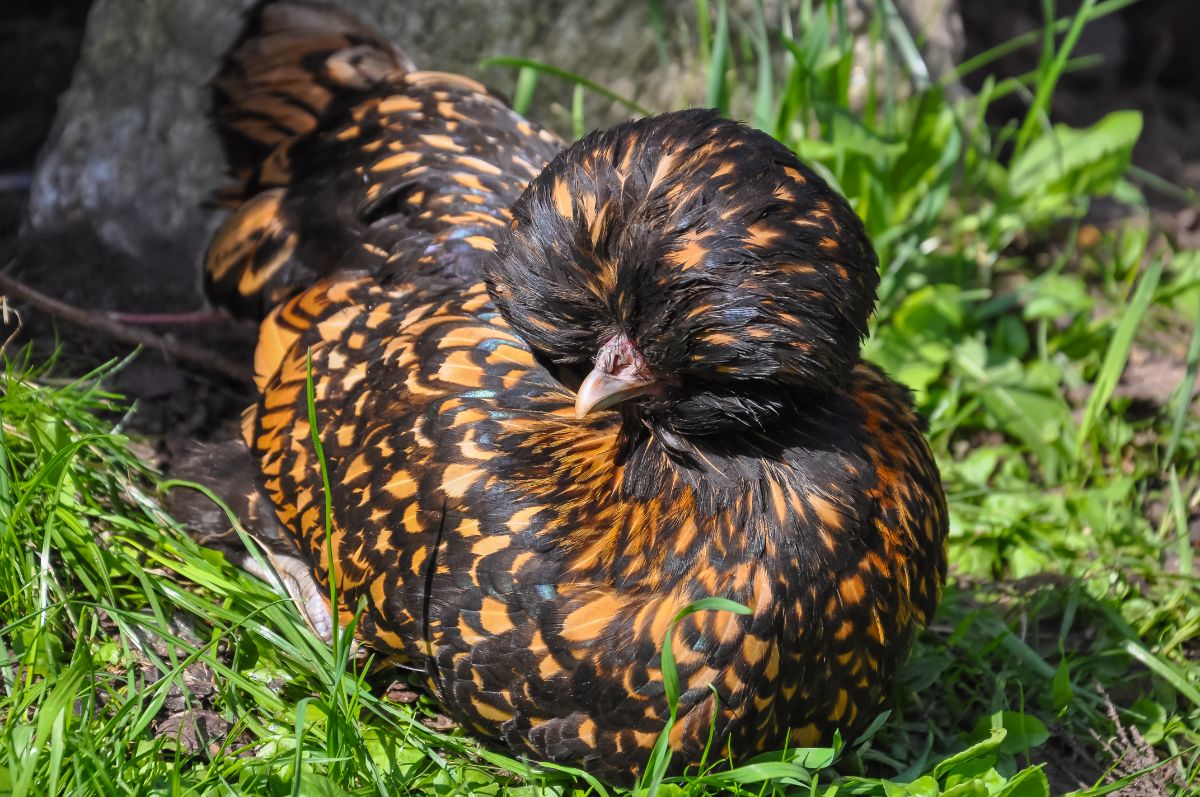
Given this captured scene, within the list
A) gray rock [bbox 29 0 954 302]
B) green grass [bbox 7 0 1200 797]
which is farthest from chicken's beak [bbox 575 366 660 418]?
gray rock [bbox 29 0 954 302]

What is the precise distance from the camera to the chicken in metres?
2.23

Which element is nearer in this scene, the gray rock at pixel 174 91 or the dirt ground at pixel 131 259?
the dirt ground at pixel 131 259

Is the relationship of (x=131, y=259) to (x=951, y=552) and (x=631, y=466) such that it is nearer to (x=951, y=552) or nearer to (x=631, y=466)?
(x=631, y=466)

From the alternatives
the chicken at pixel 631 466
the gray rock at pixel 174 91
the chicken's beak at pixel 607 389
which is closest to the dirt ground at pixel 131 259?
the gray rock at pixel 174 91

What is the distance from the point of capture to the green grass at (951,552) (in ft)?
8.67

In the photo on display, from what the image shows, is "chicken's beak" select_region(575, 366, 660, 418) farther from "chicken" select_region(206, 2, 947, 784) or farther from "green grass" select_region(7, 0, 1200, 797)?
"green grass" select_region(7, 0, 1200, 797)

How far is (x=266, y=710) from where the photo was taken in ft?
9.29

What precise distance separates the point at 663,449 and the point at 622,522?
186 millimetres

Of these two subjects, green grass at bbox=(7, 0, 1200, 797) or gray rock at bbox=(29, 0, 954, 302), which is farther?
gray rock at bbox=(29, 0, 954, 302)

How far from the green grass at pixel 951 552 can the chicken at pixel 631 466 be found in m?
0.20

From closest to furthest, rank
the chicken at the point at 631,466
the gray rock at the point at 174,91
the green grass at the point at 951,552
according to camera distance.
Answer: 1. the chicken at the point at 631,466
2. the green grass at the point at 951,552
3. the gray rock at the point at 174,91

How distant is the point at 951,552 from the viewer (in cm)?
388

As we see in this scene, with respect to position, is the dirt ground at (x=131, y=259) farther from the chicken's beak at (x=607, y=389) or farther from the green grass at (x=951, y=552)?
the chicken's beak at (x=607, y=389)

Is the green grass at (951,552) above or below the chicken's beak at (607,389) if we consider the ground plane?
below
